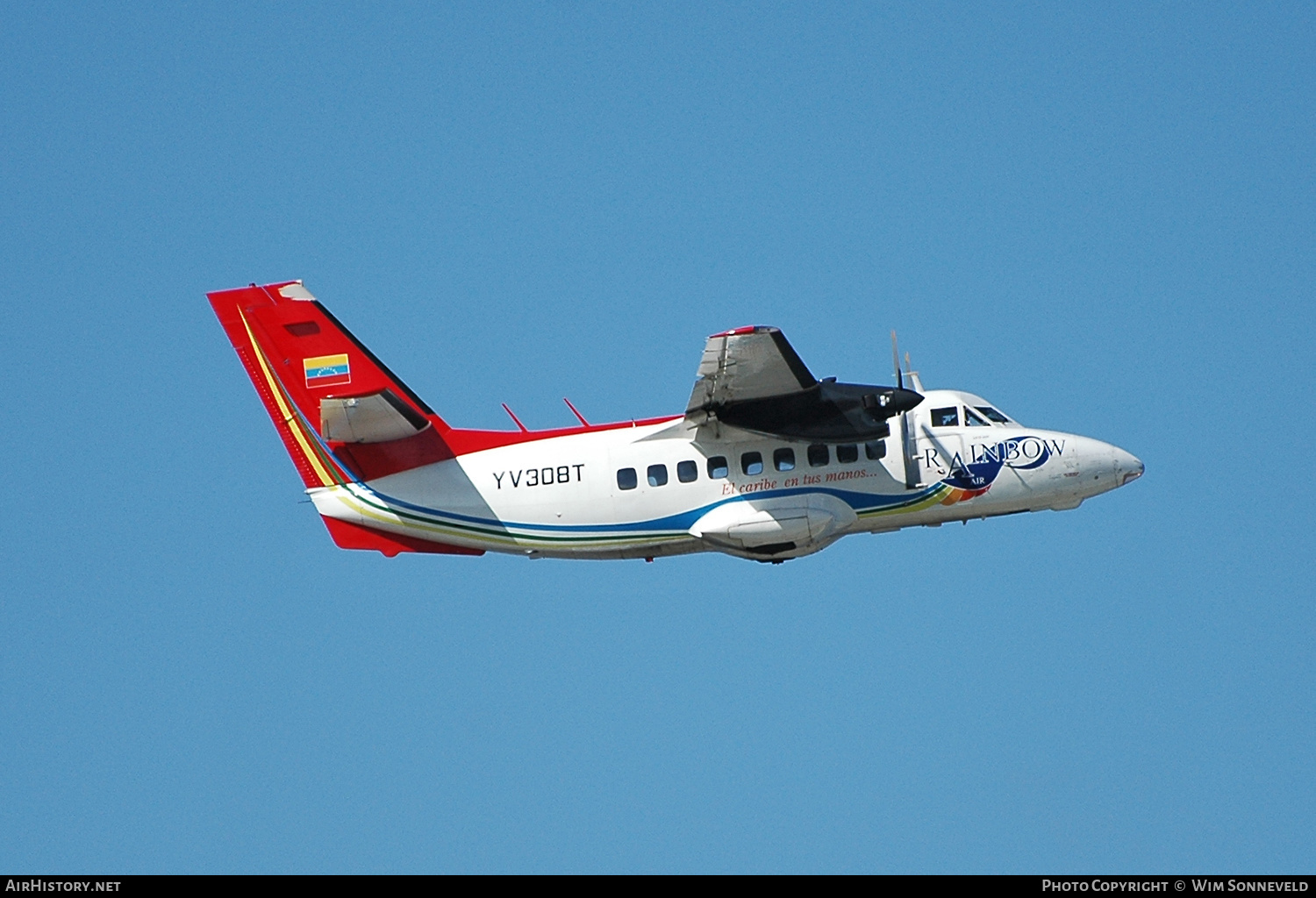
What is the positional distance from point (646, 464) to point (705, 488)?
0.85m

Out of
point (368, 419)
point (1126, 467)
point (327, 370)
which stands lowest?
point (1126, 467)

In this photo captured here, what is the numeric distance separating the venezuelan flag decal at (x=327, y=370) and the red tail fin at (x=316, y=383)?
0.04 ft

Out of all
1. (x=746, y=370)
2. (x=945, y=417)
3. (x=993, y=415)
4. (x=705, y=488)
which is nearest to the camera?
(x=746, y=370)

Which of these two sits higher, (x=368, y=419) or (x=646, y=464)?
(x=368, y=419)

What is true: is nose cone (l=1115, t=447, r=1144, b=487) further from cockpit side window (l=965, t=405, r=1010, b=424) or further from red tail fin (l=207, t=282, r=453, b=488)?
red tail fin (l=207, t=282, r=453, b=488)

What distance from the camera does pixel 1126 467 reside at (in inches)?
891

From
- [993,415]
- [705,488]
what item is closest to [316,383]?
[705,488]

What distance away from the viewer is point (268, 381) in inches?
880

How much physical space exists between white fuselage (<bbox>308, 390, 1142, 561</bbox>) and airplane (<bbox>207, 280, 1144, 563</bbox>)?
0.02m

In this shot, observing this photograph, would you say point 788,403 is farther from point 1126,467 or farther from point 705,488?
point 1126,467

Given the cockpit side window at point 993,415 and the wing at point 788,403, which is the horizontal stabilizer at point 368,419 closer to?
the wing at point 788,403

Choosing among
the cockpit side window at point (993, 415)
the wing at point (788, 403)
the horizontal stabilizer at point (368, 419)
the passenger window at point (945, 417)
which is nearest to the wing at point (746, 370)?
the wing at point (788, 403)

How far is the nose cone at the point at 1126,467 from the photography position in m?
22.6
